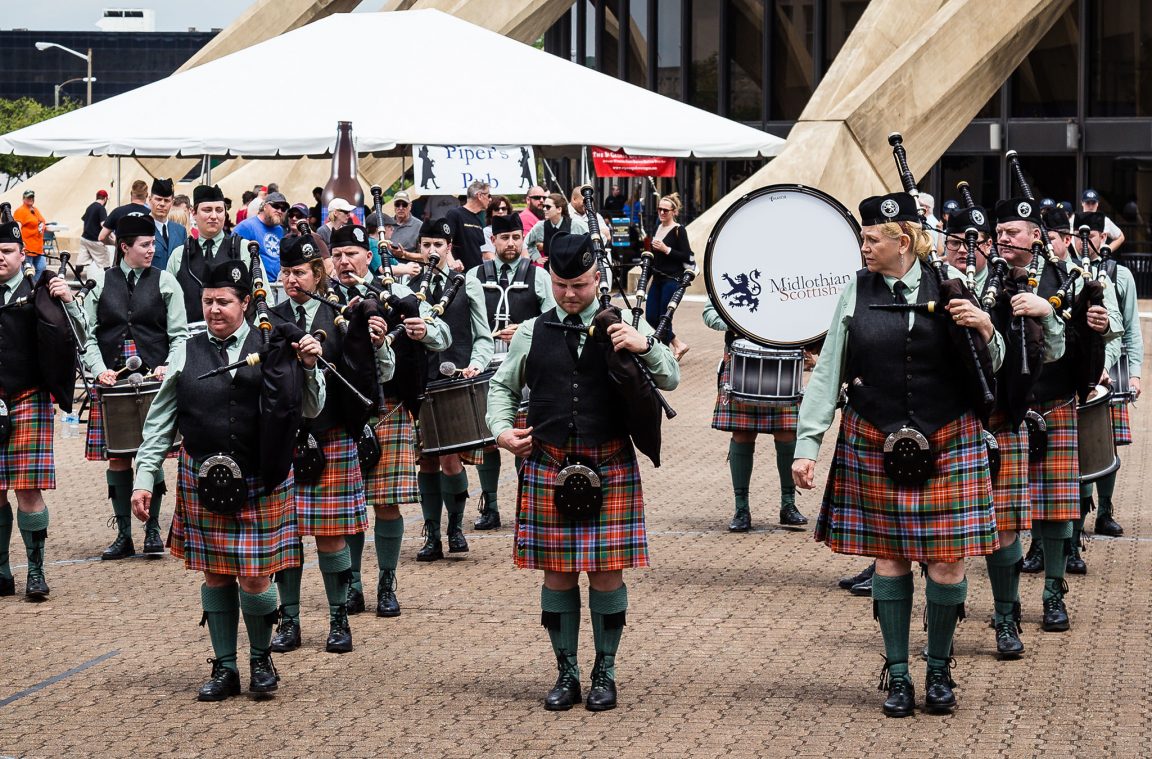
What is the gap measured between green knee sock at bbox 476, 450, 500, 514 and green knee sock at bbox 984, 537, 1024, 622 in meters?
3.90

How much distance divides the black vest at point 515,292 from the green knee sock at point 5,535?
2949mm

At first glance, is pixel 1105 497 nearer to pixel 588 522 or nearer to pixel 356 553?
pixel 356 553

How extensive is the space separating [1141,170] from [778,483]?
21.0m

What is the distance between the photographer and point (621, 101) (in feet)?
47.1

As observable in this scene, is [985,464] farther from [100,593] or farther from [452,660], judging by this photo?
[100,593]

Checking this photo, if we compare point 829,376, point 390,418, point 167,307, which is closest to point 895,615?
point 829,376

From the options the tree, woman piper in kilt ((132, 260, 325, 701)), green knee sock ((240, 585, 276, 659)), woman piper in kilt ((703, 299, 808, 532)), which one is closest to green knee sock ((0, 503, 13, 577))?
woman piper in kilt ((132, 260, 325, 701))

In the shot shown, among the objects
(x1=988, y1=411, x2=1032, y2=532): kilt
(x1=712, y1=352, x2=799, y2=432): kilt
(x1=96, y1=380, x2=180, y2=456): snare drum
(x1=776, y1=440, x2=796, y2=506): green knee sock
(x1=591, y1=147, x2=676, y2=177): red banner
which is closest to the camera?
(x1=988, y1=411, x2=1032, y2=532): kilt

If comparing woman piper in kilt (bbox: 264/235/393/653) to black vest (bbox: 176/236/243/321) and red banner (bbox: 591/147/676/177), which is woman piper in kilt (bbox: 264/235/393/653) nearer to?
black vest (bbox: 176/236/243/321)

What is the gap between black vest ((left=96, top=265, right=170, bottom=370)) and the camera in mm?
9562

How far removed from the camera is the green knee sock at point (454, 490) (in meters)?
9.60

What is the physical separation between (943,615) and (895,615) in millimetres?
178

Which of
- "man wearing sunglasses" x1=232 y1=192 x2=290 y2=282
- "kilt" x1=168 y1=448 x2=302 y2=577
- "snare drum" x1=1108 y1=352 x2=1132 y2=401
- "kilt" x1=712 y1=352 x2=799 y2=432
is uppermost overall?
"man wearing sunglasses" x1=232 y1=192 x2=290 y2=282

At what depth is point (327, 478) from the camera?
7379mm
